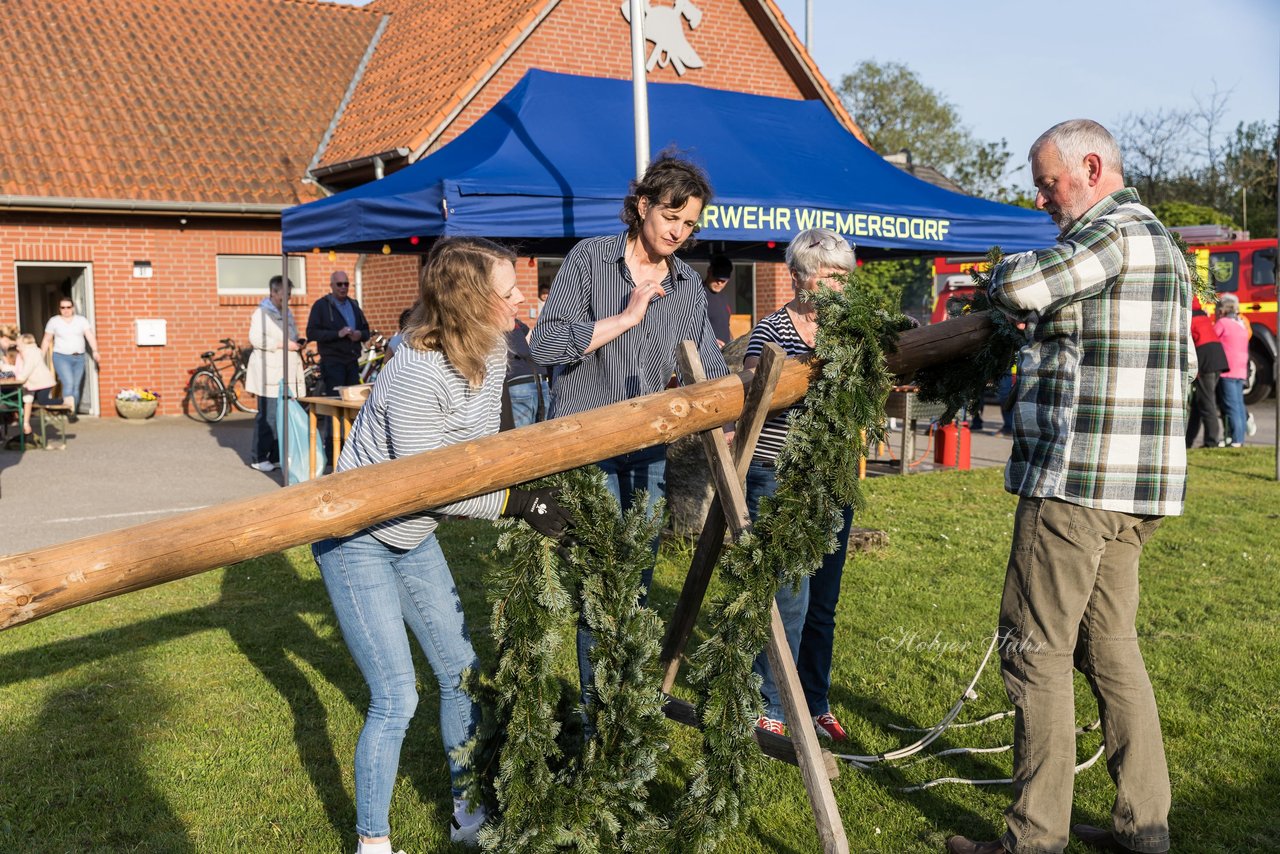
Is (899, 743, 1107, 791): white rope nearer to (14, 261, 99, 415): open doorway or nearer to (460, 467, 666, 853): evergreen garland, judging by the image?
Result: (460, 467, 666, 853): evergreen garland

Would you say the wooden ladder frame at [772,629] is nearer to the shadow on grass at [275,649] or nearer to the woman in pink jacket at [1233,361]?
the shadow on grass at [275,649]

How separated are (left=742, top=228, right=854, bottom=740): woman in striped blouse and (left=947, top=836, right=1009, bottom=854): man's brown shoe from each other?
691 millimetres

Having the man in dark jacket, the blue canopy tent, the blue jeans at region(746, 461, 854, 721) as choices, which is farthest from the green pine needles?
the man in dark jacket

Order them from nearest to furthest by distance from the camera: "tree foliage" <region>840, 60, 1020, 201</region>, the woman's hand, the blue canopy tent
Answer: the woman's hand < the blue canopy tent < "tree foliage" <region>840, 60, 1020, 201</region>

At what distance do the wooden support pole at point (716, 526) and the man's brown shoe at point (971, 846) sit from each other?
997 mm

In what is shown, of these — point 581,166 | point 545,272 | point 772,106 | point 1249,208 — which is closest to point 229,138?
point 545,272

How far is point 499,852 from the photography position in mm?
3121

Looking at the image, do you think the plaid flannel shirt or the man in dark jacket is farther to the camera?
the man in dark jacket

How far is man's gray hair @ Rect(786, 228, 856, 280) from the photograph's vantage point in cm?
396

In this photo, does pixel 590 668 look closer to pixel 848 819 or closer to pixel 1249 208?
pixel 848 819

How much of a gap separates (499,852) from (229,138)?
16.4 meters

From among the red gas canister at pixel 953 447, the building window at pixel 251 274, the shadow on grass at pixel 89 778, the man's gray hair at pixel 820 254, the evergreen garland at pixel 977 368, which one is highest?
the building window at pixel 251 274

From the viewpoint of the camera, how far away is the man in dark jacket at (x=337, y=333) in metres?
11.0

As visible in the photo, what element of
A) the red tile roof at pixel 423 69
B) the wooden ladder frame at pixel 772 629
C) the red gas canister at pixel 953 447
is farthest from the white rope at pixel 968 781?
the red tile roof at pixel 423 69
